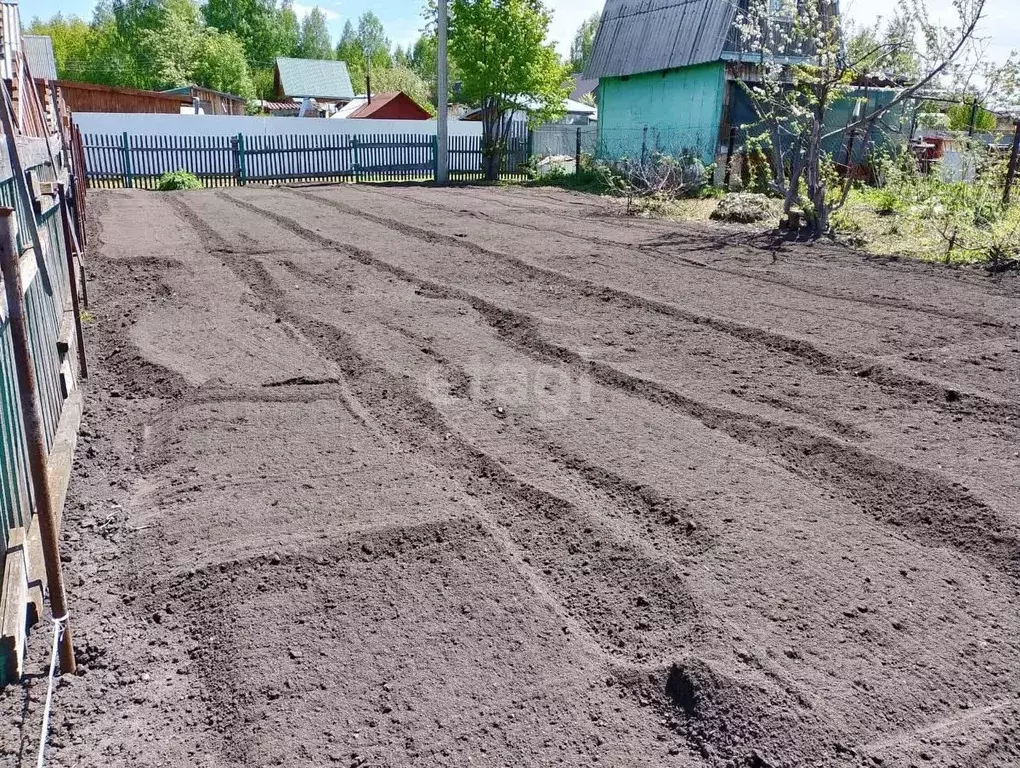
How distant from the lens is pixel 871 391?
5047mm

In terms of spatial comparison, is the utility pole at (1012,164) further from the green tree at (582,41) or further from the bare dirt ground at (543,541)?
the green tree at (582,41)

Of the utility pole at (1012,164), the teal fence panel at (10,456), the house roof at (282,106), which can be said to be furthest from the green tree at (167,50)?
the teal fence panel at (10,456)

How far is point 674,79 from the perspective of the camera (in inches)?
890

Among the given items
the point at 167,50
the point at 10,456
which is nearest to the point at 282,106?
the point at 167,50

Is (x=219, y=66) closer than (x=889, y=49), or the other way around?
(x=889, y=49)

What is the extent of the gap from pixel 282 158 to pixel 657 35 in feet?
39.4

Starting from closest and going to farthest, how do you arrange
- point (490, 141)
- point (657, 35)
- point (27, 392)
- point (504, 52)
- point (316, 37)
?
1. point (27, 392)
2. point (657, 35)
3. point (504, 52)
4. point (490, 141)
5. point (316, 37)

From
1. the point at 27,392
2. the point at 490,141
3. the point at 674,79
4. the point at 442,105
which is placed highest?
the point at 674,79

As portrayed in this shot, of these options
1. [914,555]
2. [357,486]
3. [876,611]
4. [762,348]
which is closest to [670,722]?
[876,611]

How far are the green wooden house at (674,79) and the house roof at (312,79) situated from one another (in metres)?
41.5

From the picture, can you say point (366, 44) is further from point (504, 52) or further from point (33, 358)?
point (33, 358)

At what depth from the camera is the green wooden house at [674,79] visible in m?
20.4

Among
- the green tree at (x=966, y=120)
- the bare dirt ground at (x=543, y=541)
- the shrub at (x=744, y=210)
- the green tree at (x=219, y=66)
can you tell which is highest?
the green tree at (x=219, y=66)

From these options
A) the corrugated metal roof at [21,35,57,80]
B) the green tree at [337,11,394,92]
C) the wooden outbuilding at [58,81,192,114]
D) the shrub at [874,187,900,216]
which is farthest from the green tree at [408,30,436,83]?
the shrub at [874,187,900,216]
